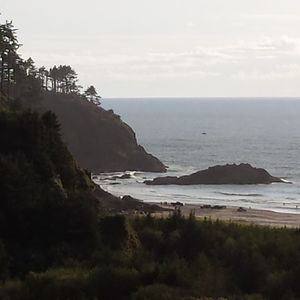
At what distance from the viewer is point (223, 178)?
92750 mm

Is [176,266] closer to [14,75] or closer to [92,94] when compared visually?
[14,75]

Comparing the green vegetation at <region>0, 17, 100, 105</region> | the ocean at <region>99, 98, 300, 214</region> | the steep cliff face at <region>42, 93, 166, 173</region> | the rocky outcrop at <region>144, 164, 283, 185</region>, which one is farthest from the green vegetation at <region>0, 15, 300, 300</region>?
the steep cliff face at <region>42, 93, 166, 173</region>

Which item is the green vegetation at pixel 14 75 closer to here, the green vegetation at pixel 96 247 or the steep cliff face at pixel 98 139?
the steep cliff face at pixel 98 139

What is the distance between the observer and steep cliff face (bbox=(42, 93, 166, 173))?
101 metres

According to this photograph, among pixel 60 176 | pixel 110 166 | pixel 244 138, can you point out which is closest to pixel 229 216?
pixel 60 176

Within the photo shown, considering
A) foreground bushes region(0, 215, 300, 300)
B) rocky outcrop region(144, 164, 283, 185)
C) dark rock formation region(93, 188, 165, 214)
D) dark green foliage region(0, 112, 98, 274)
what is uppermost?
dark green foliage region(0, 112, 98, 274)

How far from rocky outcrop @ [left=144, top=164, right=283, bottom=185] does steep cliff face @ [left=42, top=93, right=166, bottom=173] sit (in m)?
11.6

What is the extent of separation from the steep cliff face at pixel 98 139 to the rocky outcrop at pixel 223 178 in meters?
11.6

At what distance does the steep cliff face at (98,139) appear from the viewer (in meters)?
101

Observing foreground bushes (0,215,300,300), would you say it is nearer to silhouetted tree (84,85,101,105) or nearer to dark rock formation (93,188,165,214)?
Answer: dark rock formation (93,188,165,214)

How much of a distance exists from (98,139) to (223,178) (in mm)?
19540

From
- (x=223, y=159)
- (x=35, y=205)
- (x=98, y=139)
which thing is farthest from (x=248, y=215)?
(x=223, y=159)

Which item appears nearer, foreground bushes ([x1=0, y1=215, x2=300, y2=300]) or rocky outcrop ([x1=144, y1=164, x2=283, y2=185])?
foreground bushes ([x1=0, y1=215, x2=300, y2=300])

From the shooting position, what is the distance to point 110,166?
10156 centimetres
